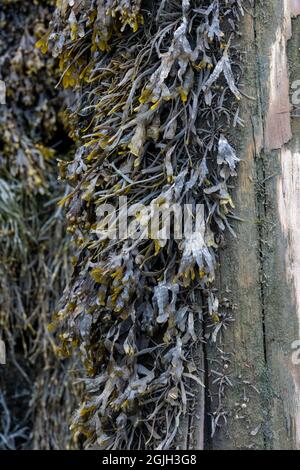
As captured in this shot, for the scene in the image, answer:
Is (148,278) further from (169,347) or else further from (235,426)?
(235,426)

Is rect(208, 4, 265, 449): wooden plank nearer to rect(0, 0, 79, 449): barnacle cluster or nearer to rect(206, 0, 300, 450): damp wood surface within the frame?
rect(206, 0, 300, 450): damp wood surface

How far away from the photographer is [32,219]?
232cm

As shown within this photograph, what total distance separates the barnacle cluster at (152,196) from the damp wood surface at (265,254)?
1.8 inches

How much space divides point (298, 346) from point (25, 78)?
1.49 m

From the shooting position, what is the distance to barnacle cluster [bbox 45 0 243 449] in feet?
4.49

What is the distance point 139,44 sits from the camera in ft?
4.92

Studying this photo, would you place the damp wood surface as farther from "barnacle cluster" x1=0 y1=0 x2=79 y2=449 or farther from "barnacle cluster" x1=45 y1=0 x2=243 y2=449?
"barnacle cluster" x1=0 y1=0 x2=79 y2=449

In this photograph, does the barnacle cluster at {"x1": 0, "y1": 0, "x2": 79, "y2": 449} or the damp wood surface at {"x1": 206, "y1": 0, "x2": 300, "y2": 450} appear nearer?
the damp wood surface at {"x1": 206, "y1": 0, "x2": 300, "y2": 450}

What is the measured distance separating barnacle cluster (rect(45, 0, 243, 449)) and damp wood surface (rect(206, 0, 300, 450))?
45 millimetres

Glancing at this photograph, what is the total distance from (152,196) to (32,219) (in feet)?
3.26

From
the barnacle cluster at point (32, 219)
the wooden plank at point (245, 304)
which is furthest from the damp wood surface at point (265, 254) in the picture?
the barnacle cluster at point (32, 219)

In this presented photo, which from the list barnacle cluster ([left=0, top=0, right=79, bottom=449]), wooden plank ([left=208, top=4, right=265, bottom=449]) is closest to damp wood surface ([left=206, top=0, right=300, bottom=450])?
wooden plank ([left=208, top=4, right=265, bottom=449])

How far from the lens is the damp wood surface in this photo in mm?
1326
